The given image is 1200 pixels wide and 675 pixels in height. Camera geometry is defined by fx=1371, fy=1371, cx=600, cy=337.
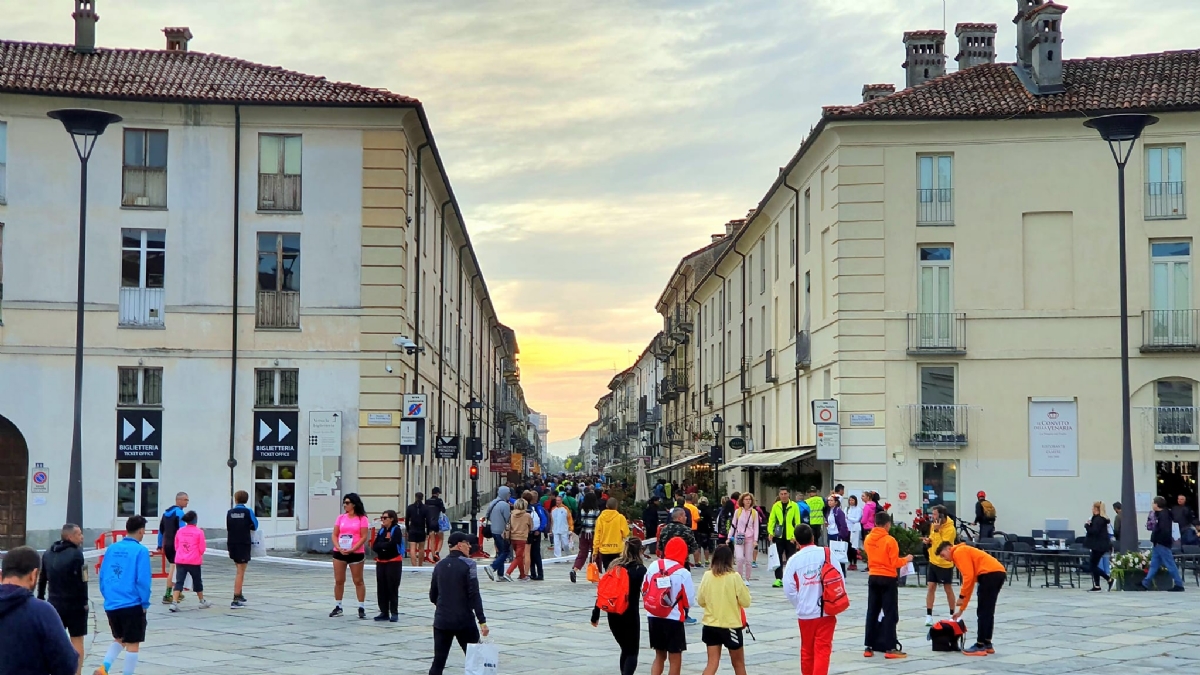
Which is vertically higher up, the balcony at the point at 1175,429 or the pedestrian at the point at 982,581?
the balcony at the point at 1175,429

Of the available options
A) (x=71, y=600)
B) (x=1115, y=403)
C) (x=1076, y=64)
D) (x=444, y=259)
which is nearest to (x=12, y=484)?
(x=444, y=259)

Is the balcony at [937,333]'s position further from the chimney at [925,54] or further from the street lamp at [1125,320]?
the chimney at [925,54]

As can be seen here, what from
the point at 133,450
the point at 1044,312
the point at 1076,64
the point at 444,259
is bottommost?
the point at 133,450

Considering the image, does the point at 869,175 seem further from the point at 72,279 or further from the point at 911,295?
the point at 72,279

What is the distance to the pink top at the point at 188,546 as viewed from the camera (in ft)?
62.4

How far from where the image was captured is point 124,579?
42.2 feet

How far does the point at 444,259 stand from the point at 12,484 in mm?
16965

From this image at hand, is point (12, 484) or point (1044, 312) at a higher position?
point (1044, 312)

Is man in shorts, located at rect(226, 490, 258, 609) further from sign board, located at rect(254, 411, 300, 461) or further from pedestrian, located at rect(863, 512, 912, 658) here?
sign board, located at rect(254, 411, 300, 461)

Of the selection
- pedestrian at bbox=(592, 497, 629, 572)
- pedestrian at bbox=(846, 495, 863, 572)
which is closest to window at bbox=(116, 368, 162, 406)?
pedestrian at bbox=(592, 497, 629, 572)

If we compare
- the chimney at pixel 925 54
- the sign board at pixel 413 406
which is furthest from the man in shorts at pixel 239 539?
the chimney at pixel 925 54

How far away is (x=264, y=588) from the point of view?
75.8 ft

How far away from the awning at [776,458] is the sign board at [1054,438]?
509 centimetres

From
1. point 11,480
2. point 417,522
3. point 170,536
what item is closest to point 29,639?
point 170,536
